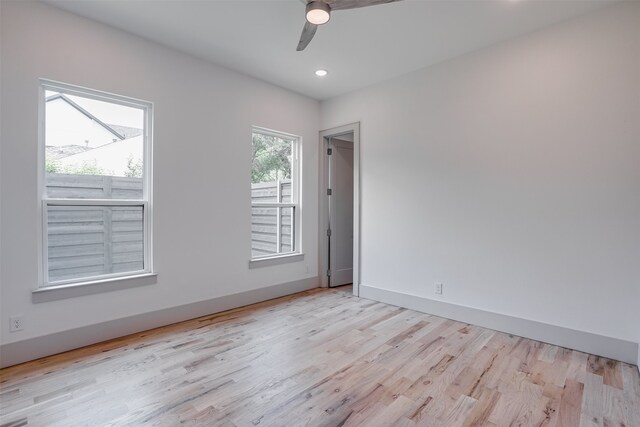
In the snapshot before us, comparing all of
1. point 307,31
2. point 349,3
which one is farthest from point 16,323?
point 349,3

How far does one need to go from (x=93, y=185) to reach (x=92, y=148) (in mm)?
329

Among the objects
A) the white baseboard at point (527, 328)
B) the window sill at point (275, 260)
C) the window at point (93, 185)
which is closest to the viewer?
the white baseboard at point (527, 328)

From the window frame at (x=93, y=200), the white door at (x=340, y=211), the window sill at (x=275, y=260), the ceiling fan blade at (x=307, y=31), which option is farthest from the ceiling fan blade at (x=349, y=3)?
the window sill at (x=275, y=260)

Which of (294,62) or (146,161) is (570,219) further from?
(146,161)

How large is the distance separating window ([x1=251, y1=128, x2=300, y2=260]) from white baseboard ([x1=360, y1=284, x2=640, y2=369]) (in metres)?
1.53

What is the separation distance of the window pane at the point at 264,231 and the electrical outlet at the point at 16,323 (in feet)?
7.00

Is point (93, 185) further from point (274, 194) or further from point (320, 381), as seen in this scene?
point (320, 381)

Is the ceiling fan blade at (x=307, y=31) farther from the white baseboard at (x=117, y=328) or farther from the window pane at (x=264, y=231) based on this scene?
the white baseboard at (x=117, y=328)

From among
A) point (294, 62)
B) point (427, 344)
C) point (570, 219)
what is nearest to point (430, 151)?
point (570, 219)

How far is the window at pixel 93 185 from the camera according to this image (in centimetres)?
263

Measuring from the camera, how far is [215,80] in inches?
141

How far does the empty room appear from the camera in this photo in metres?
2.13

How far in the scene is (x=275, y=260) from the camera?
420cm

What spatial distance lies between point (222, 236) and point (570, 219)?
3.37 metres
